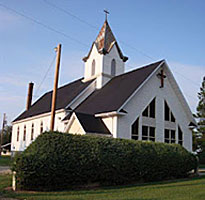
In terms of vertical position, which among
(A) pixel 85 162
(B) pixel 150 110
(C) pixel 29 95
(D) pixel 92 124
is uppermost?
(C) pixel 29 95

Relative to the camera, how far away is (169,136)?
80.1 ft

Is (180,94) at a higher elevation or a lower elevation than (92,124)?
higher

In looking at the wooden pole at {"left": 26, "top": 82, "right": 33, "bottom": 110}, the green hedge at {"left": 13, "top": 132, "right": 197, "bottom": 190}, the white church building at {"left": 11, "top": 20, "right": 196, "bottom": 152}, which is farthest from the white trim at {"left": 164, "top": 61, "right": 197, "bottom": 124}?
the wooden pole at {"left": 26, "top": 82, "right": 33, "bottom": 110}

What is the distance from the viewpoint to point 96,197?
10.4 meters

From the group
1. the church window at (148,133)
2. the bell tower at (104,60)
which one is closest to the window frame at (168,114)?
the church window at (148,133)

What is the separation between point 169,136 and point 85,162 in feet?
44.0

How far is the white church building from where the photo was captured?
Answer: 20406 millimetres

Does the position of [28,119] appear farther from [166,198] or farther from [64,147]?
[166,198]

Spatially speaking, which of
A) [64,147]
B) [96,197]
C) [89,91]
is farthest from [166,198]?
[89,91]

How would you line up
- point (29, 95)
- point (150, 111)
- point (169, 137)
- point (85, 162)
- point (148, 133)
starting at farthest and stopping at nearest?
point (29, 95) < point (169, 137) < point (150, 111) < point (148, 133) < point (85, 162)

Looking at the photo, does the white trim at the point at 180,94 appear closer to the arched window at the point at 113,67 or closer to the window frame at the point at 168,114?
the window frame at the point at 168,114

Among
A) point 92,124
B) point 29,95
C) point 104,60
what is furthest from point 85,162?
point 29,95

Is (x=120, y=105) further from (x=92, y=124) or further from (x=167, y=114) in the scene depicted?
(x=167, y=114)

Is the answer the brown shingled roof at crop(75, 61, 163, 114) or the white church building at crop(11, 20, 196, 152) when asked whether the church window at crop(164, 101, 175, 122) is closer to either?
the white church building at crop(11, 20, 196, 152)
